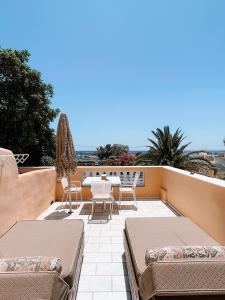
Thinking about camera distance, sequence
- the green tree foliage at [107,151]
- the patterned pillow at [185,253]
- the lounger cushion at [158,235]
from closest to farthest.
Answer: the patterned pillow at [185,253], the lounger cushion at [158,235], the green tree foliage at [107,151]

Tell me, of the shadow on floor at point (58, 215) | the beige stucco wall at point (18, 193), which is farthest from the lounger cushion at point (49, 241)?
the shadow on floor at point (58, 215)

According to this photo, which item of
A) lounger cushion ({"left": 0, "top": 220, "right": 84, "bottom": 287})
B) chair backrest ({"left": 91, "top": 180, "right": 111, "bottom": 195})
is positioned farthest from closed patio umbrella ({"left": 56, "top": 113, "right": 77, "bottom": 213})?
lounger cushion ({"left": 0, "top": 220, "right": 84, "bottom": 287})

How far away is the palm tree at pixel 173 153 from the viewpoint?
13.3 metres

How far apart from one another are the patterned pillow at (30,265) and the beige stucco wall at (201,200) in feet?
9.51

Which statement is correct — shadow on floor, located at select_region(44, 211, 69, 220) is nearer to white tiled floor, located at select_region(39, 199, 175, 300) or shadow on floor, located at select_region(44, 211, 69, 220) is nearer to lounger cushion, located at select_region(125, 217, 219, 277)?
white tiled floor, located at select_region(39, 199, 175, 300)

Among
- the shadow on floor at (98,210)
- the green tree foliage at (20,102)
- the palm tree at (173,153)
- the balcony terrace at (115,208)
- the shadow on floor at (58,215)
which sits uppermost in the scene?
the green tree foliage at (20,102)

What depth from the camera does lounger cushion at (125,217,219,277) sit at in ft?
9.91

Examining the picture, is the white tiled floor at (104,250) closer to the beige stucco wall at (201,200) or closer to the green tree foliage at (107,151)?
the beige stucco wall at (201,200)

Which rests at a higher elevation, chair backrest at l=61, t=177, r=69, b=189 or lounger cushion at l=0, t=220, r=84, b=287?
chair backrest at l=61, t=177, r=69, b=189

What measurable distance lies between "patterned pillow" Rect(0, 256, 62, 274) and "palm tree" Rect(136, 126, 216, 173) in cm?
1162

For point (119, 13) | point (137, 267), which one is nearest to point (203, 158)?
point (119, 13)

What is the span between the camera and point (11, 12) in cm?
901

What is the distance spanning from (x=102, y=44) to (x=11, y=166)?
806 centimetres

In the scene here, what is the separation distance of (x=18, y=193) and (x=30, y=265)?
140 inches
